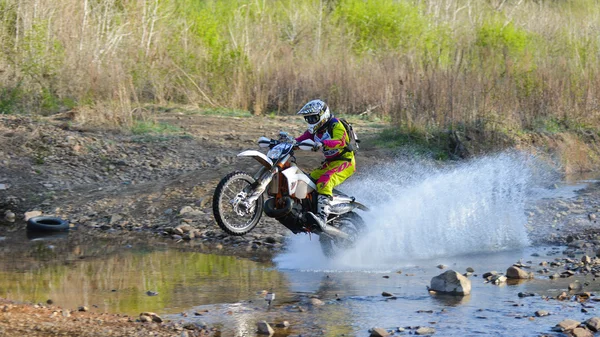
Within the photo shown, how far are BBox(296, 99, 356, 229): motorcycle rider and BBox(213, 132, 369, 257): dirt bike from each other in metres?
0.09

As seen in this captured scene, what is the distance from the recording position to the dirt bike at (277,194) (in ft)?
31.2

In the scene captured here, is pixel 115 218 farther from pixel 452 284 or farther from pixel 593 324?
pixel 593 324

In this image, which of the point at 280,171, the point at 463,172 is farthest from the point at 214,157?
the point at 280,171

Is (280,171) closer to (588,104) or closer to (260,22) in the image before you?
(588,104)

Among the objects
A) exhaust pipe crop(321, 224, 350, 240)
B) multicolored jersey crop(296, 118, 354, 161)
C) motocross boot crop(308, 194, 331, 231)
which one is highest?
multicolored jersey crop(296, 118, 354, 161)

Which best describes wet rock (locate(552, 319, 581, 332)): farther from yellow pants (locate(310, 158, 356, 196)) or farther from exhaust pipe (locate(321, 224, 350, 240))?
yellow pants (locate(310, 158, 356, 196))

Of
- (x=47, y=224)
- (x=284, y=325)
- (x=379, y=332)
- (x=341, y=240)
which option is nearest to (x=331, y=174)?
(x=341, y=240)

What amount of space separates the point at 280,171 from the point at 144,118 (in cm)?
833

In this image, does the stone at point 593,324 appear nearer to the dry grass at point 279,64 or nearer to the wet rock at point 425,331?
the wet rock at point 425,331

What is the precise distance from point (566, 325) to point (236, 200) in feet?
12.9

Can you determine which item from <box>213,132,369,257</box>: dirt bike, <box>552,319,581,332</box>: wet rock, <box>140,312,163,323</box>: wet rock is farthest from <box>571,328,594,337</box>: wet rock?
<box>213,132,369,257</box>: dirt bike

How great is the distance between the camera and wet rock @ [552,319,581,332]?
666 centimetres

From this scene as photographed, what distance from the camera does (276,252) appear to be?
10602 millimetres

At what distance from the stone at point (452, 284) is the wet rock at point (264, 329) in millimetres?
2043
